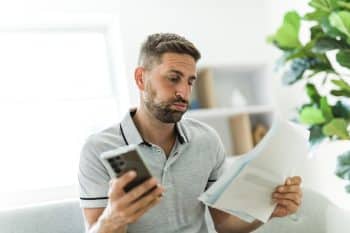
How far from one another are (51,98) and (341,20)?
208 centimetres

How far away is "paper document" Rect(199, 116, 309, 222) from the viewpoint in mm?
972

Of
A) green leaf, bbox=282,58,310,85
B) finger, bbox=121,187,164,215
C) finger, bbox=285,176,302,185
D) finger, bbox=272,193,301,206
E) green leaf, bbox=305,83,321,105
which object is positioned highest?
green leaf, bbox=282,58,310,85

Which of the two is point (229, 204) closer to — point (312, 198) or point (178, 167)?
point (178, 167)

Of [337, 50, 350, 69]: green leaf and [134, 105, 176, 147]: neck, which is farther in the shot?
[134, 105, 176, 147]: neck

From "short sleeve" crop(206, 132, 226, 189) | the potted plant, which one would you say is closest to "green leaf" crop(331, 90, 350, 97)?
the potted plant

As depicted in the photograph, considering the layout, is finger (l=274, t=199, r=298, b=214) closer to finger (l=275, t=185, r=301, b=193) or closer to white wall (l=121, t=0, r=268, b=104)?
finger (l=275, t=185, r=301, b=193)

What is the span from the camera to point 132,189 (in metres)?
0.93

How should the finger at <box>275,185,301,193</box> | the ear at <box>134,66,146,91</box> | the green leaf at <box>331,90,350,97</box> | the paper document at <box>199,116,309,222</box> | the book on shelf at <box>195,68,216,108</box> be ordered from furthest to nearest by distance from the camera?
the book on shelf at <box>195,68,216,108</box>, the ear at <box>134,66,146,91</box>, the finger at <box>275,185,301,193</box>, the paper document at <box>199,116,309,222</box>, the green leaf at <box>331,90,350,97</box>

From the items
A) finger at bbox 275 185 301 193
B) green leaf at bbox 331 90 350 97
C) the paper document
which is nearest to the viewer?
green leaf at bbox 331 90 350 97

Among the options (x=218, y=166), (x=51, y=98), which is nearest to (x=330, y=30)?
(x=218, y=166)

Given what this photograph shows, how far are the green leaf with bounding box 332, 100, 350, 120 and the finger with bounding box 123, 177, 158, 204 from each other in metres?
0.48

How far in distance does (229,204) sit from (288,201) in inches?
7.5

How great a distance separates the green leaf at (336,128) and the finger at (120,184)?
472 millimetres

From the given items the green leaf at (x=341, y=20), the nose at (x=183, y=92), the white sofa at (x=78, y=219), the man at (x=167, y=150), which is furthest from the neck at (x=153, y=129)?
the green leaf at (x=341, y=20)
